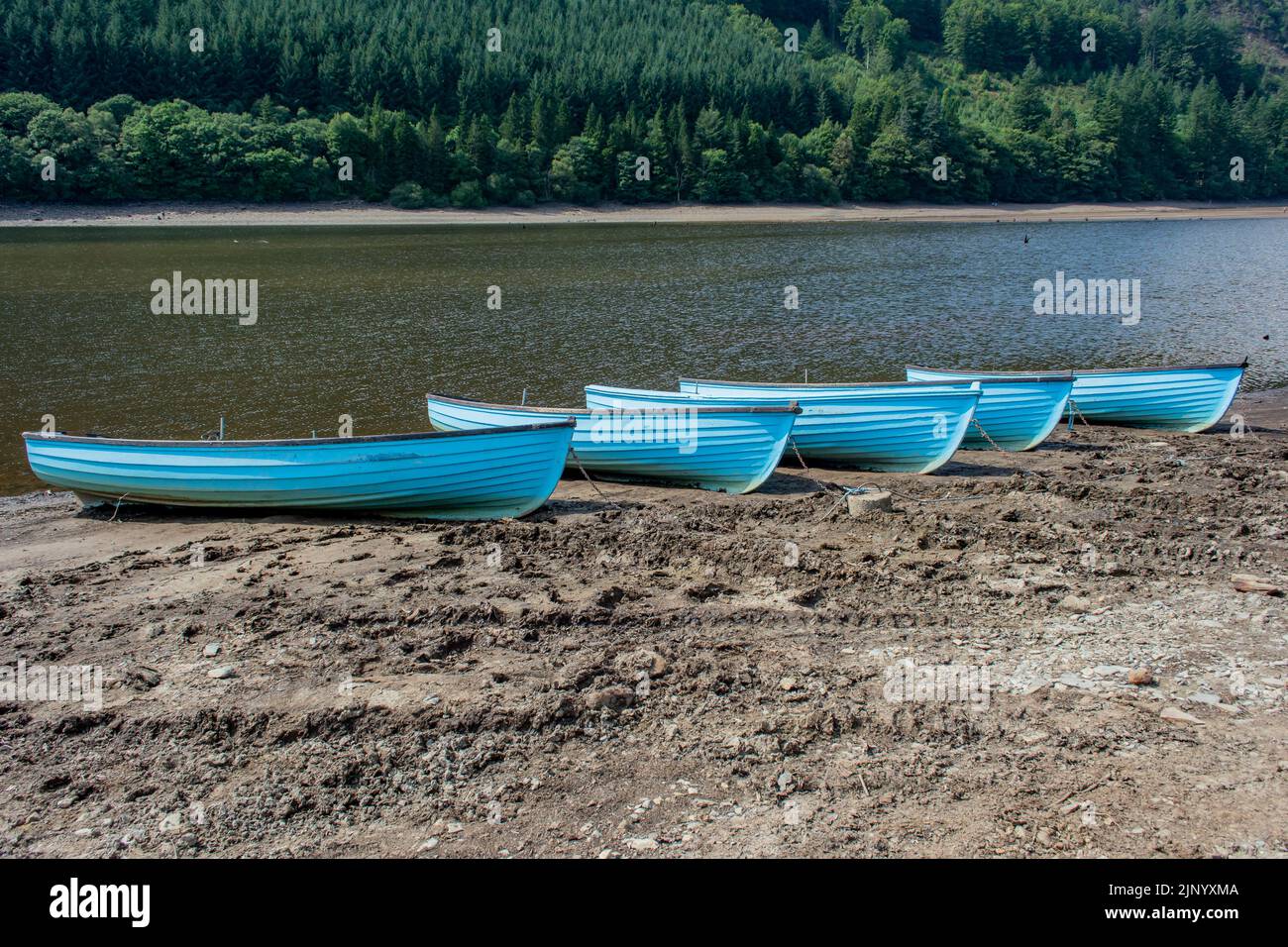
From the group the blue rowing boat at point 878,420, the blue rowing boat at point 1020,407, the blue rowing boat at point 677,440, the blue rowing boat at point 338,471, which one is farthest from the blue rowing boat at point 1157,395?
the blue rowing boat at point 338,471

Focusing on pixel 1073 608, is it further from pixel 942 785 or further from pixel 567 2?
pixel 567 2

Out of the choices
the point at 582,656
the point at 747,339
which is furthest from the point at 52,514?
the point at 747,339

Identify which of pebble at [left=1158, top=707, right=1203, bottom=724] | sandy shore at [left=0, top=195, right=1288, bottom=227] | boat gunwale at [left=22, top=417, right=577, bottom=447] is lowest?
pebble at [left=1158, top=707, right=1203, bottom=724]

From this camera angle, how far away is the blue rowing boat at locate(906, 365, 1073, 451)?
19281 millimetres

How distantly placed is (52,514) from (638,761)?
1167cm

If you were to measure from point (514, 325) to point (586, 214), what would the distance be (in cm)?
6986

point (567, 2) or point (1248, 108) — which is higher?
point (567, 2)

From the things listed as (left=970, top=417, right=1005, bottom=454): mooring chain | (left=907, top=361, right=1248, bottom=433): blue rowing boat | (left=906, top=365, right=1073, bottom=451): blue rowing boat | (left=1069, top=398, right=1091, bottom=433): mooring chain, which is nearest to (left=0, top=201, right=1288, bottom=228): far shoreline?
(left=1069, top=398, right=1091, bottom=433): mooring chain

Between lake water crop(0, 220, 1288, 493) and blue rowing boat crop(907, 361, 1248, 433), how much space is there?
5905 mm

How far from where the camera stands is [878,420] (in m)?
17.5

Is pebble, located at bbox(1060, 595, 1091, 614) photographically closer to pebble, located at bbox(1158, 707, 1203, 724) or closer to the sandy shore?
pebble, located at bbox(1158, 707, 1203, 724)

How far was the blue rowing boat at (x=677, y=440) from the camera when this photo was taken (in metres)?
16.0
